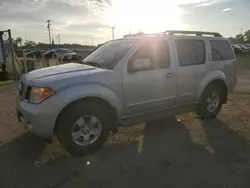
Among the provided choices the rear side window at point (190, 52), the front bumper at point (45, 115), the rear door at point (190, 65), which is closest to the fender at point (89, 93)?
the front bumper at point (45, 115)

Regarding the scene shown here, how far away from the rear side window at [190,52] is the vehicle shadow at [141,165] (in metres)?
1.48

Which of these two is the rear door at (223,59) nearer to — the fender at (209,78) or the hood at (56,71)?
the fender at (209,78)

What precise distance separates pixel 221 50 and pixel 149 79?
2343 millimetres

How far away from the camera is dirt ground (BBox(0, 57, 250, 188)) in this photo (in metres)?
3.32

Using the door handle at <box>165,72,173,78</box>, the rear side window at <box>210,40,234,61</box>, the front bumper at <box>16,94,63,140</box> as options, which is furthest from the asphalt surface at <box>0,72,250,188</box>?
the rear side window at <box>210,40,234,61</box>

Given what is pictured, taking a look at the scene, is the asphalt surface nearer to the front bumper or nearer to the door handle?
the front bumper

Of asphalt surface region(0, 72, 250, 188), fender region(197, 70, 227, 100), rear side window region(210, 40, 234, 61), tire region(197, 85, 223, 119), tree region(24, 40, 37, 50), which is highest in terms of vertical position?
tree region(24, 40, 37, 50)

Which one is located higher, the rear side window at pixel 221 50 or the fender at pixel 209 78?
the rear side window at pixel 221 50

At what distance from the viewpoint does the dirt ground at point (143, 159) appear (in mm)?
3316

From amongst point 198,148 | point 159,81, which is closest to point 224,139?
point 198,148

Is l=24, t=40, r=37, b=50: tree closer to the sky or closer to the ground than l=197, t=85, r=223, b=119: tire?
closer to the sky

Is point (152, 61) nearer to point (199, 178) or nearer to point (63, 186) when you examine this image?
point (199, 178)

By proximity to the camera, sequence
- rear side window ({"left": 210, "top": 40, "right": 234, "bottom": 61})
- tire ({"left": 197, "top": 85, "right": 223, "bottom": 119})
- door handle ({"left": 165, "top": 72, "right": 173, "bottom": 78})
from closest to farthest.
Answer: door handle ({"left": 165, "top": 72, "right": 173, "bottom": 78}), tire ({"left": 197, "top": 85, "right": 223, "bottom": 119}), rear side window ({"left": 210, "top": 40, "right": 234, "bottom": 61})

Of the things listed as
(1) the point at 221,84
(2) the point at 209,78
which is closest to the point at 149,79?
(2) the point at 209,78
